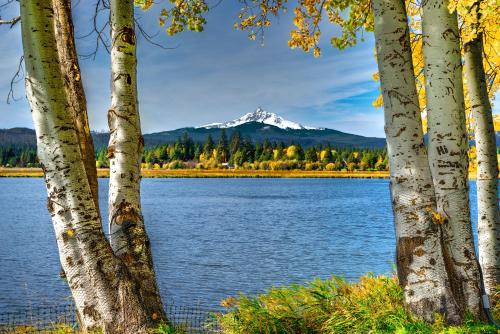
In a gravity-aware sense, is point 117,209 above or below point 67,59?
below

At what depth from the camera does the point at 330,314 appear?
5.96 m

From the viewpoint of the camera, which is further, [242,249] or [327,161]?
[327,161]

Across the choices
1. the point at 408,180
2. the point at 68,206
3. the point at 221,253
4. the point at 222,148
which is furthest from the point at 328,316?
the point at 222,148

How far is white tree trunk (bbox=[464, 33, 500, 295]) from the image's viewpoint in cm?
826

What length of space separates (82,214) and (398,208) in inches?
144

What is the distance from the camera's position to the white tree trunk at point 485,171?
826 cm

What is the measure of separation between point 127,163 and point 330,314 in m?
3.10

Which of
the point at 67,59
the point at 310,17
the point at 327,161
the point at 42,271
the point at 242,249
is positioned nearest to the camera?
the point at 67,59

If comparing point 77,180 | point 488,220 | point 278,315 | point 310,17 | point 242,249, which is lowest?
point 242,249

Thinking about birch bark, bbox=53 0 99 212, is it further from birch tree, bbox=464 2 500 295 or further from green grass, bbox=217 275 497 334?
birch tree, bbox=464 2 500 295

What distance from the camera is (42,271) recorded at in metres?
22.6

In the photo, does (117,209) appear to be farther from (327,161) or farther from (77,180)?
(327,161)

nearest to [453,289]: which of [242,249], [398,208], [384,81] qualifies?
[398,208]

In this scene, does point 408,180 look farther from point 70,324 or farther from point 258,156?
point 258,156
